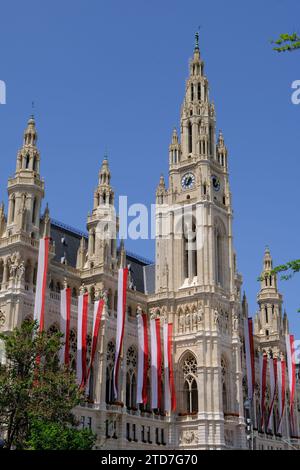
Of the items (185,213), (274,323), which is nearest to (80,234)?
(185,213)

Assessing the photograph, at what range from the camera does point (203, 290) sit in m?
80.3

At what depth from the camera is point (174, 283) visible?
84.6 metres

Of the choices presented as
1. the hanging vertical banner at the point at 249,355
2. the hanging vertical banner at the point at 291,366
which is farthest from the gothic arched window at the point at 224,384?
the hanging vertical banner at the point at 291,366

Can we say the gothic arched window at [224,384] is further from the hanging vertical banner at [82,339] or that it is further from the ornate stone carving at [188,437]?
the hanging vertical banner at [82,339]

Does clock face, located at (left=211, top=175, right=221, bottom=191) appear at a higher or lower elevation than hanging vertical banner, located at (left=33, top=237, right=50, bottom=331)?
higher

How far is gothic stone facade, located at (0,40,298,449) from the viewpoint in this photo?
2660 inches

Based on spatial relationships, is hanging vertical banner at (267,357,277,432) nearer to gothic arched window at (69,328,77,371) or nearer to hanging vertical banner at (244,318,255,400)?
hanging vertical banner at (244,318,255,400)

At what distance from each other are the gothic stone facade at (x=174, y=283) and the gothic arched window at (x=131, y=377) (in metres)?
0.12

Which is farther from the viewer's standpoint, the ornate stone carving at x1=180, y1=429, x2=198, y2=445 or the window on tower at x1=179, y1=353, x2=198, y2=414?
the window on tower at x1=179, y1=353, x2=198, y2=414

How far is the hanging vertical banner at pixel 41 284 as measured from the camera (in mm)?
61250

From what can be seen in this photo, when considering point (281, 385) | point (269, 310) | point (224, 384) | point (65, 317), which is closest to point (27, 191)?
point (65, 317)

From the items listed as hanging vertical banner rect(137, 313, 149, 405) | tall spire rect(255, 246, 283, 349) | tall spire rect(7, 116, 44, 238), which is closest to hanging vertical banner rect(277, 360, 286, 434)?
tall spire rect(255, 246, 283, 349)

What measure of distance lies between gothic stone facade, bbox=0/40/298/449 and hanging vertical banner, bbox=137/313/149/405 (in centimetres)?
189

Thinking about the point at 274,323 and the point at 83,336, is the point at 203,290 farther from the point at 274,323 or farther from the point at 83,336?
the point at 274,323
